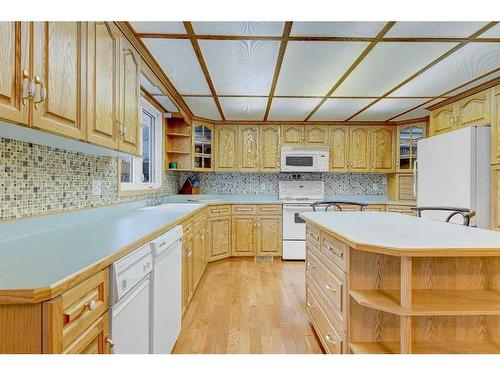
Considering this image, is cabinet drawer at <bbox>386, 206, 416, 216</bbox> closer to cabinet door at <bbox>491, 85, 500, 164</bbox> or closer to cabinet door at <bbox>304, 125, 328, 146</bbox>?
cabinet door at <bbox>304, 125, 328, 146</bbox>

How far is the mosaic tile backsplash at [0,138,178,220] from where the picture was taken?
1344 mm

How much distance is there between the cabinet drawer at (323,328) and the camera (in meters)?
1.58

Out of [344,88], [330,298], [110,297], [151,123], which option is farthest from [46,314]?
[151,123]

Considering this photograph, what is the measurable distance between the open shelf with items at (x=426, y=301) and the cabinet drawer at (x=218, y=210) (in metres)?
2.88

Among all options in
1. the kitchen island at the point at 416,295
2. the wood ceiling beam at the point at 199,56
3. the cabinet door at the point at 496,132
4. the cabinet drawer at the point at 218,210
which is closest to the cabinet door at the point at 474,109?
the cabinet door at the point at 496,132

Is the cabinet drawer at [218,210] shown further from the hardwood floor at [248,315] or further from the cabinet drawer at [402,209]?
the cabinet drawer at [402,209]

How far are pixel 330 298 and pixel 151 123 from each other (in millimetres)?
3201

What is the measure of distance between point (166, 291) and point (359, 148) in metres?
4.02

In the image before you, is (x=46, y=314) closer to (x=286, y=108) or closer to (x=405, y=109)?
(x=286, y=108)

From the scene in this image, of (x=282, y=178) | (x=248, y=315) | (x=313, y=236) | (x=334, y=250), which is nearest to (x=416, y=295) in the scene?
(x=334, y=250)

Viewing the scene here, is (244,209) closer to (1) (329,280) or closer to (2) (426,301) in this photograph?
(1) (329,280)

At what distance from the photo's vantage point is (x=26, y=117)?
41.8 inches

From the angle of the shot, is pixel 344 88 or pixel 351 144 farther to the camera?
pixel 351 144

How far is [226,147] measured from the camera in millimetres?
4824
